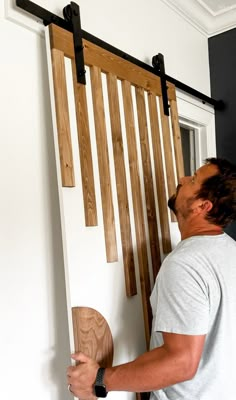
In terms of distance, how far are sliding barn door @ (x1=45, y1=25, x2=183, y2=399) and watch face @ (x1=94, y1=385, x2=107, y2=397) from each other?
0.76ft

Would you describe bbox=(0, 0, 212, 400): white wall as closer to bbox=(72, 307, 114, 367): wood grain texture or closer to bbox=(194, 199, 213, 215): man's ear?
bbox=(72, 307, 114, 367): wood grain texture

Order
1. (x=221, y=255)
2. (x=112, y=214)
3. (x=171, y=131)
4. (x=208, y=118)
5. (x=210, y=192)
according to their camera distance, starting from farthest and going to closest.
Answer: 1. (x=208, y=118)
2. (x=171, y=131)
3. (x=112, y=214)
4. (x=210, y=192)
5. (x=221, y=255)

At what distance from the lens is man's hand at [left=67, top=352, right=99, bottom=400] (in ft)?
3.59

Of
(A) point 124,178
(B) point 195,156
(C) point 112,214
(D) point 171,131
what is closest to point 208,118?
(B) point 195,156

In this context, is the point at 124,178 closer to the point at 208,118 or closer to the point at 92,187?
the point at 92,187

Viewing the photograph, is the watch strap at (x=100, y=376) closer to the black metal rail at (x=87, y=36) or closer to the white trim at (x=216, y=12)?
the black metal rail at (x=87, y=36)

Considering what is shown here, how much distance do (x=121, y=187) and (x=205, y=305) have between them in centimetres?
57

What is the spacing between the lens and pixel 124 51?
5.60ft

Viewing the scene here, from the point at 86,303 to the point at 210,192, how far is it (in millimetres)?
528

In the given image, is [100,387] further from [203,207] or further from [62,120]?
[62,120]

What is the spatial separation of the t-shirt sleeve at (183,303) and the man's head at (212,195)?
0.26 metres

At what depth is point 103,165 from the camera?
138 centimetres

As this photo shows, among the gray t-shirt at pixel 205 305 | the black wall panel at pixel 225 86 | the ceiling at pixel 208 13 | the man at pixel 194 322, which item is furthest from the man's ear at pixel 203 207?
the ceiling at pixel 208 13

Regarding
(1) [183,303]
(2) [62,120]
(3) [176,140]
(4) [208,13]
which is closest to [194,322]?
(1) [183,303]
